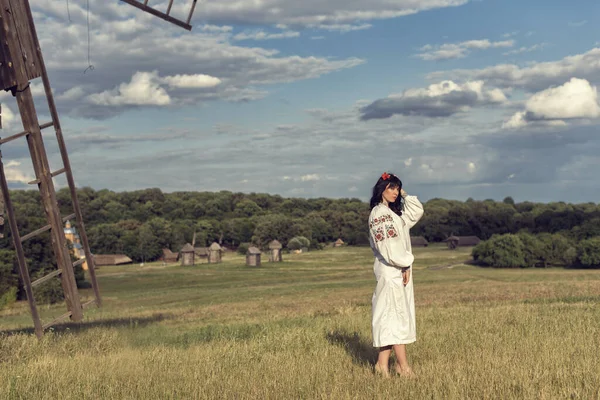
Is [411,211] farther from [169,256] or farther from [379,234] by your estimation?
[169,256]

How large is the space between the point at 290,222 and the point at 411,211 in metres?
132

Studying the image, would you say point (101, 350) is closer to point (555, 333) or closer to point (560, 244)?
point (555, 333)

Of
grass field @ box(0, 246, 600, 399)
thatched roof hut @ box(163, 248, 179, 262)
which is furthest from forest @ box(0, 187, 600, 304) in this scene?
grass field @ box(0, 246, 600, 399)

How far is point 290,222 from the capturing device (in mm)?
140250

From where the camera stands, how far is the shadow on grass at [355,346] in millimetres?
9094

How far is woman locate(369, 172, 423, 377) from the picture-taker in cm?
801

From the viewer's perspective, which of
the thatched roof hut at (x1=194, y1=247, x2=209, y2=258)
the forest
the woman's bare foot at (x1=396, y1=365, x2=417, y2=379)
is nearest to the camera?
the woman's bare foot at (x1=396, y1=365, x2=417, y2=379)

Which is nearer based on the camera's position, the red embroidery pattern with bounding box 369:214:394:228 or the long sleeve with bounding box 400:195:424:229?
the red embroidery pattern with bounding box 369:214:394:228

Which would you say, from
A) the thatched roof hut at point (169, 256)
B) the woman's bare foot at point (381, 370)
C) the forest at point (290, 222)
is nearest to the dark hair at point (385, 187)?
the woman's bare foot at point (381, 370)

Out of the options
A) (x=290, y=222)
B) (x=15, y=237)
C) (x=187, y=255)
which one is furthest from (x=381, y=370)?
(x=290, y=222)

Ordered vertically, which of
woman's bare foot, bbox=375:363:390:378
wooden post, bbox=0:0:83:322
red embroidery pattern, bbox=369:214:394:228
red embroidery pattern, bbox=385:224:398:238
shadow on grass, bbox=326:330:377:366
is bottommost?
shadow on grass, bbox=326:330:377:366

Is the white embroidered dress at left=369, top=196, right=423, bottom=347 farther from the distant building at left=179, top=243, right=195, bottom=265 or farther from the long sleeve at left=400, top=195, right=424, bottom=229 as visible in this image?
the distant building at left=179, top=243, right=195, bottom=265

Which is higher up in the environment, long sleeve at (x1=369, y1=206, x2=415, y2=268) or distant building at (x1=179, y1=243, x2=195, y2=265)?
long sleeve at (x1=369, y1=206, x2=415, y2=268)

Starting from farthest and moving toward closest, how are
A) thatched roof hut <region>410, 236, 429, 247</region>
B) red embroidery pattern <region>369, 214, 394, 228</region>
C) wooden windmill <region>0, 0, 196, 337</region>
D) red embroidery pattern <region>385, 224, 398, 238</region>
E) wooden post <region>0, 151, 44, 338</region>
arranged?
thatched roof hut <region>410, 236, 429, 247</region> → wooden windmill <region>0, 0, 196, 337</region> → wooden post <region>0, 151, 44, 338</region> → red embroidery pattern <region>369, 214, 394, 228</region> → red embroidery pattern <region>385, 224, 398, 238</region>
